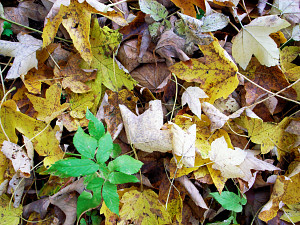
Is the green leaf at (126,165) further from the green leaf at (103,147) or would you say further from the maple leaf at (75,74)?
the maple leaf at (75,74)

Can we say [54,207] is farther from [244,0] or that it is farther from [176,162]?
[244,0]

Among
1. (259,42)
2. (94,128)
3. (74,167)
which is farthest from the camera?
(259,42)

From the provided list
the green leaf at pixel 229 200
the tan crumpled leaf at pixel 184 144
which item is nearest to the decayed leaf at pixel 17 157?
the tan crumpled leaf at pixel 184 144

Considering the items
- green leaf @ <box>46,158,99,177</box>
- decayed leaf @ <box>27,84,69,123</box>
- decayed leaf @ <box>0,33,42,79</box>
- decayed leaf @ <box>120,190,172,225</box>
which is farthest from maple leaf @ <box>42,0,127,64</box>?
decayed leaf @ <box>120,190,172,225</box>

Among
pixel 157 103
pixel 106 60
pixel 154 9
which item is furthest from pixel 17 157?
pixel 154 9

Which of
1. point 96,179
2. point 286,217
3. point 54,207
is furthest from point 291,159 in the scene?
point 54,207

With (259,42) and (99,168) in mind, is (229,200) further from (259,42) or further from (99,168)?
(259,42)

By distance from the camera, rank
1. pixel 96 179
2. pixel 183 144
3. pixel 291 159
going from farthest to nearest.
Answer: pixel 291 159, pixel 183 144, pixel 96 179
